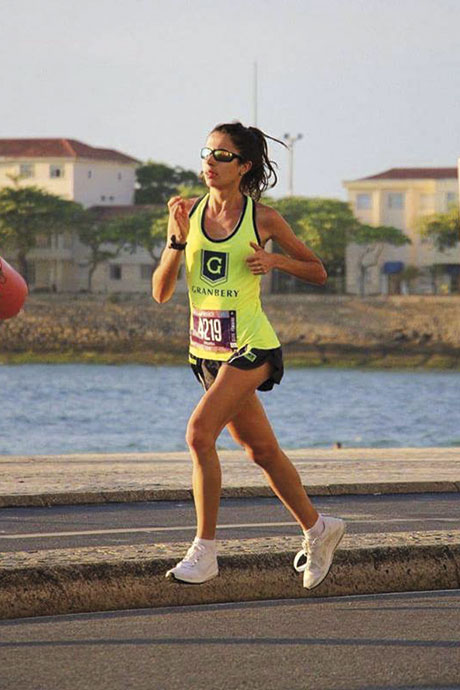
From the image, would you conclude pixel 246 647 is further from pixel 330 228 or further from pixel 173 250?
pixel 330 228

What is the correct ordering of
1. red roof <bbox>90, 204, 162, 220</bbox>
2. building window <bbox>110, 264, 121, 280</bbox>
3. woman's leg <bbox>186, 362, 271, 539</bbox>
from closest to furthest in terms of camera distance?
woman's leg <bbox>186, 362, 271, 539</bbox> → red roof <bbox>90, 204, 162, 220</bbox> → building window <bbox>110, 264, 121, 280</bbox>

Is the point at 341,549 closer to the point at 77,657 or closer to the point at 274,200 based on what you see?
the point at 77,657

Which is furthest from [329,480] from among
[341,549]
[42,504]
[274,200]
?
[274,200]

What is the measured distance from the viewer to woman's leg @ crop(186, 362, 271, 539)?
725 centimetres

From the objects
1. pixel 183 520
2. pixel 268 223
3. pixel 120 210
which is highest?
pixel 268 223

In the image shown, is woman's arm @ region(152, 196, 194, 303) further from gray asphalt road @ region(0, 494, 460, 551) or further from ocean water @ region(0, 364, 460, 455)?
ocean water @ region(0, 364, 460, 455)

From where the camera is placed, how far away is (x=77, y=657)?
6.36 meters

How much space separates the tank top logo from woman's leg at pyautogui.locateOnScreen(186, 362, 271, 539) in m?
0.33

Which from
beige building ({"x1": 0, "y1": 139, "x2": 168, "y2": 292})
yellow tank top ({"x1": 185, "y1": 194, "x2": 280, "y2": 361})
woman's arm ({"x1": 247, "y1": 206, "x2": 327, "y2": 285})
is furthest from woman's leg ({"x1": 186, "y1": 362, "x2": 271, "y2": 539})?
beige building ({"x1": 0, "y1": 139, "x2": 168, "y2": 292})

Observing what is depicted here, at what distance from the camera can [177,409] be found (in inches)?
2662

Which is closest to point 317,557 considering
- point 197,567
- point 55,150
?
point 197,567

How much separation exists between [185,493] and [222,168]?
5.36 m

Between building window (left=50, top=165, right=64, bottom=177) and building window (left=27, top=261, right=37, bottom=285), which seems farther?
building window (left=50, top=165, right=64, bottom=177)

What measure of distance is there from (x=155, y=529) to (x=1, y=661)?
4.20 metres
